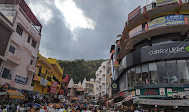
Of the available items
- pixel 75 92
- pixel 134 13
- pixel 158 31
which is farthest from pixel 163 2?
pixel 75 92

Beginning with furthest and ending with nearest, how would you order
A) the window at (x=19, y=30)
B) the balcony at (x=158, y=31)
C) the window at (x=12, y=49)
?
1. the window at (x=19, y=30)
2. the window at (x=12, y=49)
3. the balcony at (x=158, y=31)

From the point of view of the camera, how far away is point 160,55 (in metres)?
17.4

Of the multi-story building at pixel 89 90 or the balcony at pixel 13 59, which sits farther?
the multi-story building at pixel 89 90

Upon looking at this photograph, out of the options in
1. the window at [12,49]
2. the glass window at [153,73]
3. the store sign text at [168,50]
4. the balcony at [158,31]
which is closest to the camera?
the store sign text at [168,50]

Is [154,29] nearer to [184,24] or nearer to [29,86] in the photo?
[184,24]

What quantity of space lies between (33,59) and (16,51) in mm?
5383

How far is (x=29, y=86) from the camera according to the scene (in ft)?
77.8

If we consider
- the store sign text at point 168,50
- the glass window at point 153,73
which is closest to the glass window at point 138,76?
the glass window at point 153,73

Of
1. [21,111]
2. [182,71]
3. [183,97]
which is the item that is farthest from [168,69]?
[21,111]

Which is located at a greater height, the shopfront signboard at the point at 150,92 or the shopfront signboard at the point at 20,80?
the shopfront signboard at the point at 20,80

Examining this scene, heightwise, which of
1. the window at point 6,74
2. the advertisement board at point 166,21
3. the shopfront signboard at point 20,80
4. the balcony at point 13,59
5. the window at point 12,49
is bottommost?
the shopfront signboard at point 20,80

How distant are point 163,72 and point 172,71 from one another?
99cm

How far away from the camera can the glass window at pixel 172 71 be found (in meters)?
16.4

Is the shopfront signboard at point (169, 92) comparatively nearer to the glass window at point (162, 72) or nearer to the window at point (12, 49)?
the glass window at point (162, 72)
